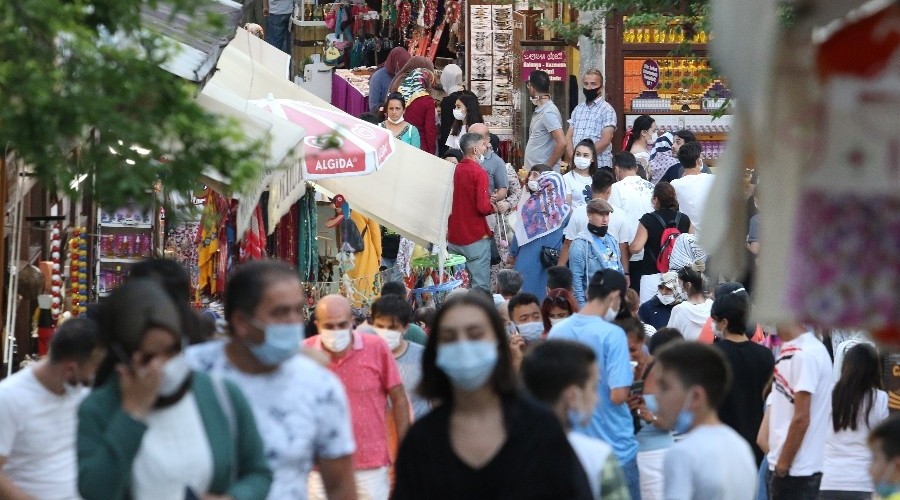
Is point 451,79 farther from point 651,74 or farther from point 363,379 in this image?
point 363,379

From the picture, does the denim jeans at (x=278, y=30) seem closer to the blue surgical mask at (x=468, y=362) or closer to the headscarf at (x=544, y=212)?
the headscarf at (x=544, y=212)

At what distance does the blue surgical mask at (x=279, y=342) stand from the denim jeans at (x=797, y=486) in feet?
16.6

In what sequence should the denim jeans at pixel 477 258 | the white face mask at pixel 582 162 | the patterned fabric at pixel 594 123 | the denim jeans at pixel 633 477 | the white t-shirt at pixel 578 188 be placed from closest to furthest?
1. the denim jeans at pixel 633 477
2. the white t-shirt at pixel 578 188
3. the denim jeans at pixel 477 258
4. the white face mask at pixel 582 162
5. the patterned fabric at pixel 594 123

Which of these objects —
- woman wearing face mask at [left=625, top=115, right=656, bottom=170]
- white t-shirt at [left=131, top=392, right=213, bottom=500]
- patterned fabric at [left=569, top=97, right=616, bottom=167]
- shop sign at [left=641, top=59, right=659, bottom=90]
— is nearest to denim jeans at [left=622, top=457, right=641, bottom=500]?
white t-shirt at [left=131, top=392, right=213, bottom=500]

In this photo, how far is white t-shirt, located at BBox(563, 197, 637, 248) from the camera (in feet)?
50.4

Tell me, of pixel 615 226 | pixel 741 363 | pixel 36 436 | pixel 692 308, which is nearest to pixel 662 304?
pixel 692 308

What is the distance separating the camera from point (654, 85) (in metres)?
22.0

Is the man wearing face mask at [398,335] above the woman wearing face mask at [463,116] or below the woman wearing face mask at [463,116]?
below

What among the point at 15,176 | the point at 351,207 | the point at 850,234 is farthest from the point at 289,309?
Answer: the point at 351,207

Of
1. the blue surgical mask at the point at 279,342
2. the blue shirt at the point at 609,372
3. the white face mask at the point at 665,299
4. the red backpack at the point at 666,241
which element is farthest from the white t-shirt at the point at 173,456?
the red backpack at the point at 666,241

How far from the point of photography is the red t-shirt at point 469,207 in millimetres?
17188

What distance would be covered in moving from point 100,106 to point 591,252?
9567 millimetres

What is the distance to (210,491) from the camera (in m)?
4.83

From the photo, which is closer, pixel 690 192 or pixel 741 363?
pixel 741 363
